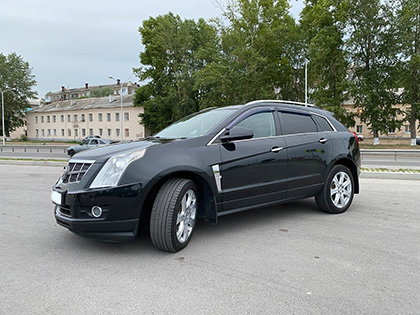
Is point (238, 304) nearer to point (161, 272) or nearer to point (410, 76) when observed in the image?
point (161, 272)

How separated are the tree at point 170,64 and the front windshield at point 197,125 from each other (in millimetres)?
36435

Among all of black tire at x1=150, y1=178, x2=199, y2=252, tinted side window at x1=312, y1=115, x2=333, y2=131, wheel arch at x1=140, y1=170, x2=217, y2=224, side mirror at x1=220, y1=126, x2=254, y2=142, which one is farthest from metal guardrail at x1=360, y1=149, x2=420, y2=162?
black tire at x1=150, y1=178, x2=199, y2=252

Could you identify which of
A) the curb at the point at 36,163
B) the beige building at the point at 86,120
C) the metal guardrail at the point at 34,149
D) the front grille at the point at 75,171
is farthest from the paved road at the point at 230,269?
the beige building at the point at 86,120

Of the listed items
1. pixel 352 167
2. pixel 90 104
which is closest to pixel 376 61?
pixel 352 167

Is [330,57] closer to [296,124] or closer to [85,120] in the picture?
[296,124]

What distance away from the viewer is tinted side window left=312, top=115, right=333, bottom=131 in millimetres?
5457

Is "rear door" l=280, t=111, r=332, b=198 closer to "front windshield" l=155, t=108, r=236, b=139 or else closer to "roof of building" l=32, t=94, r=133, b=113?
"front windshield" l=155, t=108, r=236, b=139

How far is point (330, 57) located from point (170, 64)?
67.1 ft

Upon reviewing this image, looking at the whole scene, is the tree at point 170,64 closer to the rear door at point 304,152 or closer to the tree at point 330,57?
the tree at point 330,57

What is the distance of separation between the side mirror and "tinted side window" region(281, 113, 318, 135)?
3.21ft

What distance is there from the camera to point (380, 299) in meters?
2.72

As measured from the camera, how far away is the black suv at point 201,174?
345 centimetres

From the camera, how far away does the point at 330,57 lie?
114 feet

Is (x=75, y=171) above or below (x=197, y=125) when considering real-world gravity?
below
